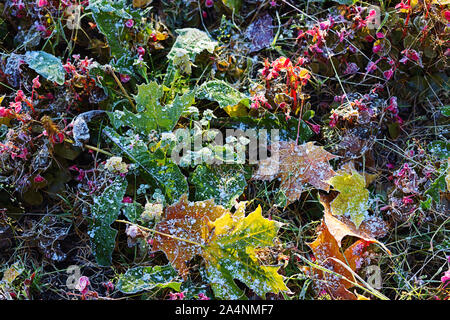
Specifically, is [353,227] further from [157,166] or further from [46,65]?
[46,65]

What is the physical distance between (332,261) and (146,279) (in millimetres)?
586

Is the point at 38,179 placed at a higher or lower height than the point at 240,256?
higher

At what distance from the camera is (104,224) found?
1462 mm

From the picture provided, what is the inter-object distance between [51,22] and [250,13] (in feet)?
2.57

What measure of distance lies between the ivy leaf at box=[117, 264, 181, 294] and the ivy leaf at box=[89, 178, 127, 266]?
0.11 m

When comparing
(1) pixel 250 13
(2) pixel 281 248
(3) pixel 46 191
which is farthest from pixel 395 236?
(3) pixel 46 191

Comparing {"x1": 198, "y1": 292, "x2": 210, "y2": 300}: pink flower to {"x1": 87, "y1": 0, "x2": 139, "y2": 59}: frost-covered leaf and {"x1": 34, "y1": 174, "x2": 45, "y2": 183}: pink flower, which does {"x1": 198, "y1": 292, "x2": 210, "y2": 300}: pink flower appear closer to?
{"x1": 34, "y1": 174, "x2": 45, "y2": 183}: pink flower

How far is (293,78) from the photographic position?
157 cm

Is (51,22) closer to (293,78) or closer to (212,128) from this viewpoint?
(212,128)

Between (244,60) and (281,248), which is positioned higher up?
(244,60)

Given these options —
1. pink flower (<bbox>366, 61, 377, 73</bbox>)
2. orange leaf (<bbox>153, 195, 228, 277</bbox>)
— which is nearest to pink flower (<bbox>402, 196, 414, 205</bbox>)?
pink flower (<bbox>366, 61, 377, 73</bbox>)

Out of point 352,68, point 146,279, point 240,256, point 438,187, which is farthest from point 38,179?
point 438,187
